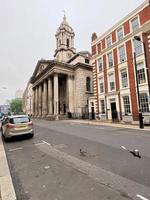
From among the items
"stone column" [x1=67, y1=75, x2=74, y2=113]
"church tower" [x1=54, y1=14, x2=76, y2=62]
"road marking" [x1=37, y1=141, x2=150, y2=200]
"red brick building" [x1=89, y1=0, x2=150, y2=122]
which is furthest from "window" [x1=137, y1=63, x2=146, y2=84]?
"church tower" [x1=54, y1=14, x2=76, y2=62]

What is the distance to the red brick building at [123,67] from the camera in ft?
63.5

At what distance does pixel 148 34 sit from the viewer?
61.9 feet

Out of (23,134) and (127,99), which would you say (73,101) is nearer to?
(127,99)

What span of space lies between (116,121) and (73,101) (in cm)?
1842

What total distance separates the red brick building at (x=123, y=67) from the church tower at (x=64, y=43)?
2507 centimetres

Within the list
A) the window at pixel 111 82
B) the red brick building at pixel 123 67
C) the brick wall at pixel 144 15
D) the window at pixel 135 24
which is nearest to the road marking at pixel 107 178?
the red brick building at pixel 123 67

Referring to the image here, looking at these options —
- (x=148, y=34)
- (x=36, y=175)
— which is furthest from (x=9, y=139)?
(x=148, y=34)

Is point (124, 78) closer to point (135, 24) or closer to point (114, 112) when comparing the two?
point (114, 112)

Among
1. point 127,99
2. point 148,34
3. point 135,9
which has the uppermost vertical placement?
point 135,9

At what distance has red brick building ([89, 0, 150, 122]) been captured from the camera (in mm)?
19344

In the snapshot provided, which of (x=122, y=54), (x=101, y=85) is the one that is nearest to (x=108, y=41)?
(x=122, y=54)

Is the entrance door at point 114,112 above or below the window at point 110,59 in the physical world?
below

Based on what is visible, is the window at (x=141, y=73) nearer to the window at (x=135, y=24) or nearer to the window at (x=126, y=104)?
A: the window at (x=126, y=104)

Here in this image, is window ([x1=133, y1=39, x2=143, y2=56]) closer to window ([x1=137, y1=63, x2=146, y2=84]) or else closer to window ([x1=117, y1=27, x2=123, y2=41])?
window ([x1=137, y1=63, x2=146, y2=84])
